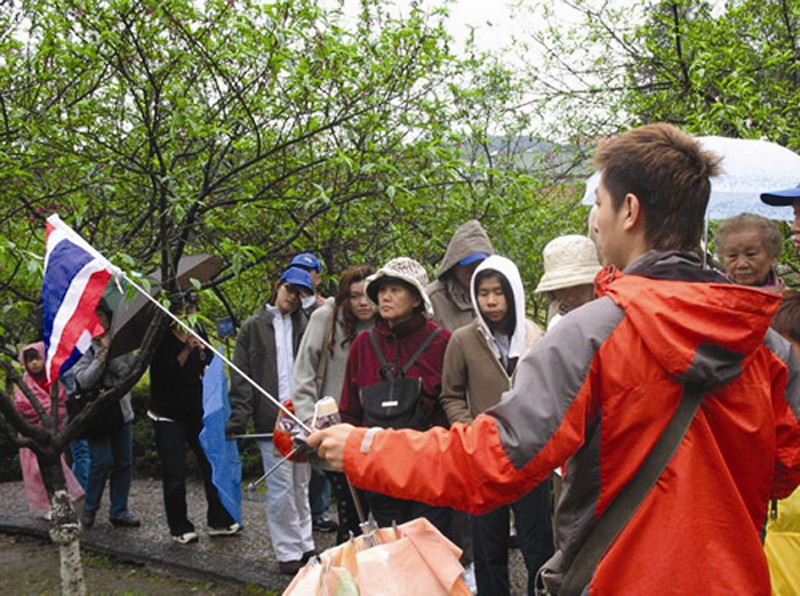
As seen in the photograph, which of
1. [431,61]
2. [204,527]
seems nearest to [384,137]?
[431,61]

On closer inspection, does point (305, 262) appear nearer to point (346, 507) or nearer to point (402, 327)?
point (402, 327)

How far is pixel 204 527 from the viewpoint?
7.56 m

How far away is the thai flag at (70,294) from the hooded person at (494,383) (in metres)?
1.92

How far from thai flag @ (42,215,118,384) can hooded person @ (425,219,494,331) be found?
235cm

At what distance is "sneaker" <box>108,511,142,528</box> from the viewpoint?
755cm

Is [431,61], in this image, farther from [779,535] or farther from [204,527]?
[204,527]

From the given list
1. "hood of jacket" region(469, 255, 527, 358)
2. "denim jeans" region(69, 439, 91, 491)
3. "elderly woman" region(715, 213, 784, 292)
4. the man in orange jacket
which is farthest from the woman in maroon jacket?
"denim jeans" region(69, 439, 91, 491)

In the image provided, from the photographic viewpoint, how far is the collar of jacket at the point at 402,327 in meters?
4.73

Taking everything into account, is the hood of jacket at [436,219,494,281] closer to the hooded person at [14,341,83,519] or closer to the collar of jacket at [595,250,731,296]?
the collar of jacket at [595,250,731,296]

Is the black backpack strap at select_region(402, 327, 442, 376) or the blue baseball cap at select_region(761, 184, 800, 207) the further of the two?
the black backpack strap at select_region(402, 327, 442, 376)

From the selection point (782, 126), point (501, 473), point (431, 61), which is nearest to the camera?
point (501, 473)

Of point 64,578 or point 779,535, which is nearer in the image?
point 779,535

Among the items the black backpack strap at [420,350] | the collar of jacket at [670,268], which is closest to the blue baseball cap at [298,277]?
the black backpack strap at [420,350]

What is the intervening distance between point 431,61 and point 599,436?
4266 mm
